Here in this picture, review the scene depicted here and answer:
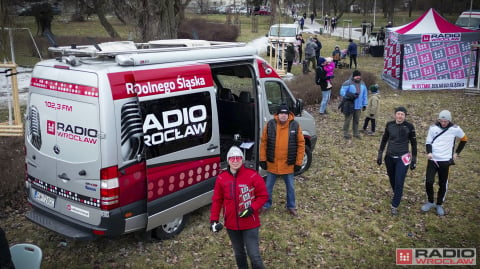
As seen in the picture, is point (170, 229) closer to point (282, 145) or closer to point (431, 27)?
point (282, 145)

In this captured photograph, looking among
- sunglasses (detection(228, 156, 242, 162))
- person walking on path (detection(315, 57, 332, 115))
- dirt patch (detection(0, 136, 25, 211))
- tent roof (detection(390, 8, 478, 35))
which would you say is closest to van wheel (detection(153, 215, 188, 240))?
sunglasses (detection(228, 156, 242, 162))

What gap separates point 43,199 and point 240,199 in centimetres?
278

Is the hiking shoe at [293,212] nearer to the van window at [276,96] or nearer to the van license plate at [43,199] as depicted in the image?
the van window at [276,96]

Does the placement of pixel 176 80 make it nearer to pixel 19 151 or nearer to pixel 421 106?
pixel 19 151

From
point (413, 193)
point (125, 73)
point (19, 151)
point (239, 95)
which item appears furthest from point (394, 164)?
point (19, 151)

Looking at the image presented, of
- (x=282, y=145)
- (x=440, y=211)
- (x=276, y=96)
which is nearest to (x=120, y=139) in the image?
(x=282, y=145)

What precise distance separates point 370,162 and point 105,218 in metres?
6.49

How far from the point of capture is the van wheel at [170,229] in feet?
19.9

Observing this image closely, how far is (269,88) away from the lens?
24.9 feet

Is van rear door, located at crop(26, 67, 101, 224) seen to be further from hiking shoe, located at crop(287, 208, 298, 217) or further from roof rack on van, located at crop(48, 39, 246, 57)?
hiking shoe, located at crop(287, 208, 298, 217)

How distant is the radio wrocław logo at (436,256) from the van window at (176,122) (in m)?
3.22

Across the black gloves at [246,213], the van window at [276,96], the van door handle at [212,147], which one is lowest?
the black gloves at [246,213]

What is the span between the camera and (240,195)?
4.65m

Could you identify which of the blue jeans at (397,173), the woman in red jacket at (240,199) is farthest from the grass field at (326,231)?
the woman in red jacket at (240,199)
